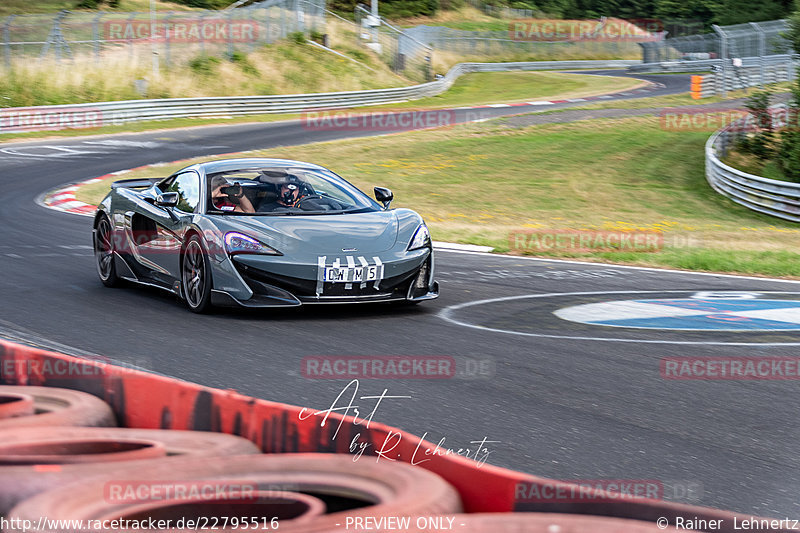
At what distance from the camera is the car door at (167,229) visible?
27.9 ft

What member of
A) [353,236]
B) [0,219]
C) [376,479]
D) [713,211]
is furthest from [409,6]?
[376,479]

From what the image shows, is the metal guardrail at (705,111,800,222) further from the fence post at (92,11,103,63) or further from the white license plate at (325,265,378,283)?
the fence post at (92,11,103,63)

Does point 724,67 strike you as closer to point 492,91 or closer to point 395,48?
point 492,91

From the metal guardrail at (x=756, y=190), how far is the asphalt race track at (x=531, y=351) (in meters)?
10.8

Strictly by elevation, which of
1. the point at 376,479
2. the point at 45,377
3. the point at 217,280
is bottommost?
the point at 217,280

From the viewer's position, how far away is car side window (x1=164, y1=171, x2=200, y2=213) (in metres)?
8.59

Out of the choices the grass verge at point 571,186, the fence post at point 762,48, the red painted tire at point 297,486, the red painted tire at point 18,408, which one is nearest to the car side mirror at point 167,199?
the red painted tire at point 18,408

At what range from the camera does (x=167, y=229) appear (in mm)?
8711

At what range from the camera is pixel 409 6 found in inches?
3017

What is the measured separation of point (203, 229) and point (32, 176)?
14.2 meters

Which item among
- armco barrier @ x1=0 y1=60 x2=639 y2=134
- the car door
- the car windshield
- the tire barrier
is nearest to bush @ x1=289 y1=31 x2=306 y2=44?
armco barrier @ x1=0 y1=60 x2=639 y2=134

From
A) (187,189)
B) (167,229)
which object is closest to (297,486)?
(167,229)

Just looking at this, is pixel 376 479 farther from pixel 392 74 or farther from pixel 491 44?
pixel 491 44

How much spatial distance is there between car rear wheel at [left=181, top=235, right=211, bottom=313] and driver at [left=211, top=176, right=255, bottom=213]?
0.43m
